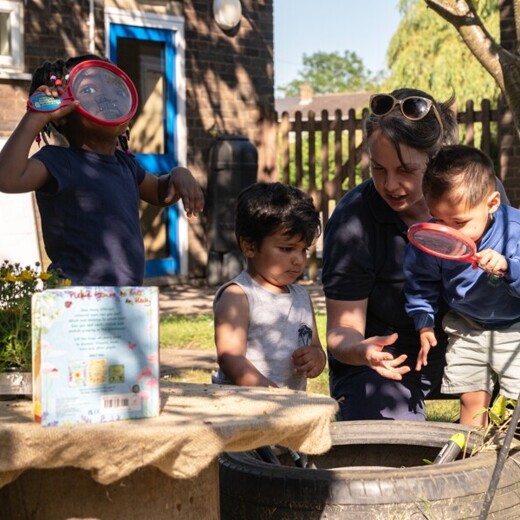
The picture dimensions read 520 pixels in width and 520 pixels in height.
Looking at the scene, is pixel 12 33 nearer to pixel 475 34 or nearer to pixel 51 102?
pixel 475 34

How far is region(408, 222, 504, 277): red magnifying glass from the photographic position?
3.10m

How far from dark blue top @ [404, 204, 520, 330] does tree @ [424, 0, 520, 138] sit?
264cm

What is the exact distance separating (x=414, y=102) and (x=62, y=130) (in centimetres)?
125

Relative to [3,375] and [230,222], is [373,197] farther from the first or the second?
[230,222]

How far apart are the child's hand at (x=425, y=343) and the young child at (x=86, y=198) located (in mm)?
894

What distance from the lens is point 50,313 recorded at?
238cm

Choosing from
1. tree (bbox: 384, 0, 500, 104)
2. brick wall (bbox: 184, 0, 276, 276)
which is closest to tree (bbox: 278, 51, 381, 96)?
tree (bbox: 384, 0, 500, 104)

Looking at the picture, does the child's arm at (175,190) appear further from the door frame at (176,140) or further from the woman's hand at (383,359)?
the door frame at (176,140)

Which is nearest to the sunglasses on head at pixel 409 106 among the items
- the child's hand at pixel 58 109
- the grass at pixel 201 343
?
the child's hand at pixel 58 109

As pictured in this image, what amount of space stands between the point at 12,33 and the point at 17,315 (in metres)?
9.27

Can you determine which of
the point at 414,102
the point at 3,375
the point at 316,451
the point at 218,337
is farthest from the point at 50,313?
the point at 414,102

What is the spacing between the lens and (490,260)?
3215 mm

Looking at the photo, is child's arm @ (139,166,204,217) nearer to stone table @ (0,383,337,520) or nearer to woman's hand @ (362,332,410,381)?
woman's hand @ (362,332,410,381)

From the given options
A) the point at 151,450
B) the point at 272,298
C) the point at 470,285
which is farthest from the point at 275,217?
the point at 151,450
